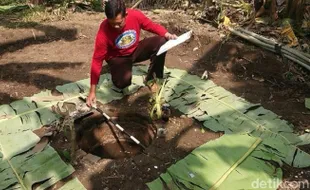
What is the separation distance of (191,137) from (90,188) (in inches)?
41.4

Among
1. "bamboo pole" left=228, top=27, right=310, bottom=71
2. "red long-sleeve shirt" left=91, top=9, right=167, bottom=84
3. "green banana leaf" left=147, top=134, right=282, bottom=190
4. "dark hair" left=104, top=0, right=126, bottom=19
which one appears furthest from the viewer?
"bamboo pole" left=228, top=27, right=310, bottom=71

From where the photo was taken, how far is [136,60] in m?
3.86

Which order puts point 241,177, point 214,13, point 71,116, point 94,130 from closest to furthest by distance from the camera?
point 241,177, point 71,116, point 94,130, point 214,13

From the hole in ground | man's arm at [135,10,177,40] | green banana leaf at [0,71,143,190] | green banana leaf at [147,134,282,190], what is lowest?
the hole in ground

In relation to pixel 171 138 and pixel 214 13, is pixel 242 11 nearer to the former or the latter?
pixel 214 13

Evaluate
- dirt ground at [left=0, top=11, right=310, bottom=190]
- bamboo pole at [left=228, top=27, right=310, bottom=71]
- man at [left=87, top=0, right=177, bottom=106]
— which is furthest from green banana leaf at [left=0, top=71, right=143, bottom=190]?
bamboo pole at [left=228, top=27, right=310, bottom=71]

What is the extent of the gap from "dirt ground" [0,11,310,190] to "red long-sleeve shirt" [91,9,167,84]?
0.57 metres

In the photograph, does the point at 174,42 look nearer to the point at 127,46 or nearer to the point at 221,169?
the point at 127,46

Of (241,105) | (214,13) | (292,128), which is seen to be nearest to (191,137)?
(241,105)

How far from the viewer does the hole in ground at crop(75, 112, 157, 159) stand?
3.56 m

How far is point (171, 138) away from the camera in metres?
3.22

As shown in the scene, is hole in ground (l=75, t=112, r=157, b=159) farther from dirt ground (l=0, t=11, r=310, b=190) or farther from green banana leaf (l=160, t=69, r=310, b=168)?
green banana leaf (l=160, t=69, r=310, b=168)

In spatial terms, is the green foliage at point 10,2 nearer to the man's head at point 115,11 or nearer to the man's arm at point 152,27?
the man's arm at point 152,27

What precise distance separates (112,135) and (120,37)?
3.65 feet
